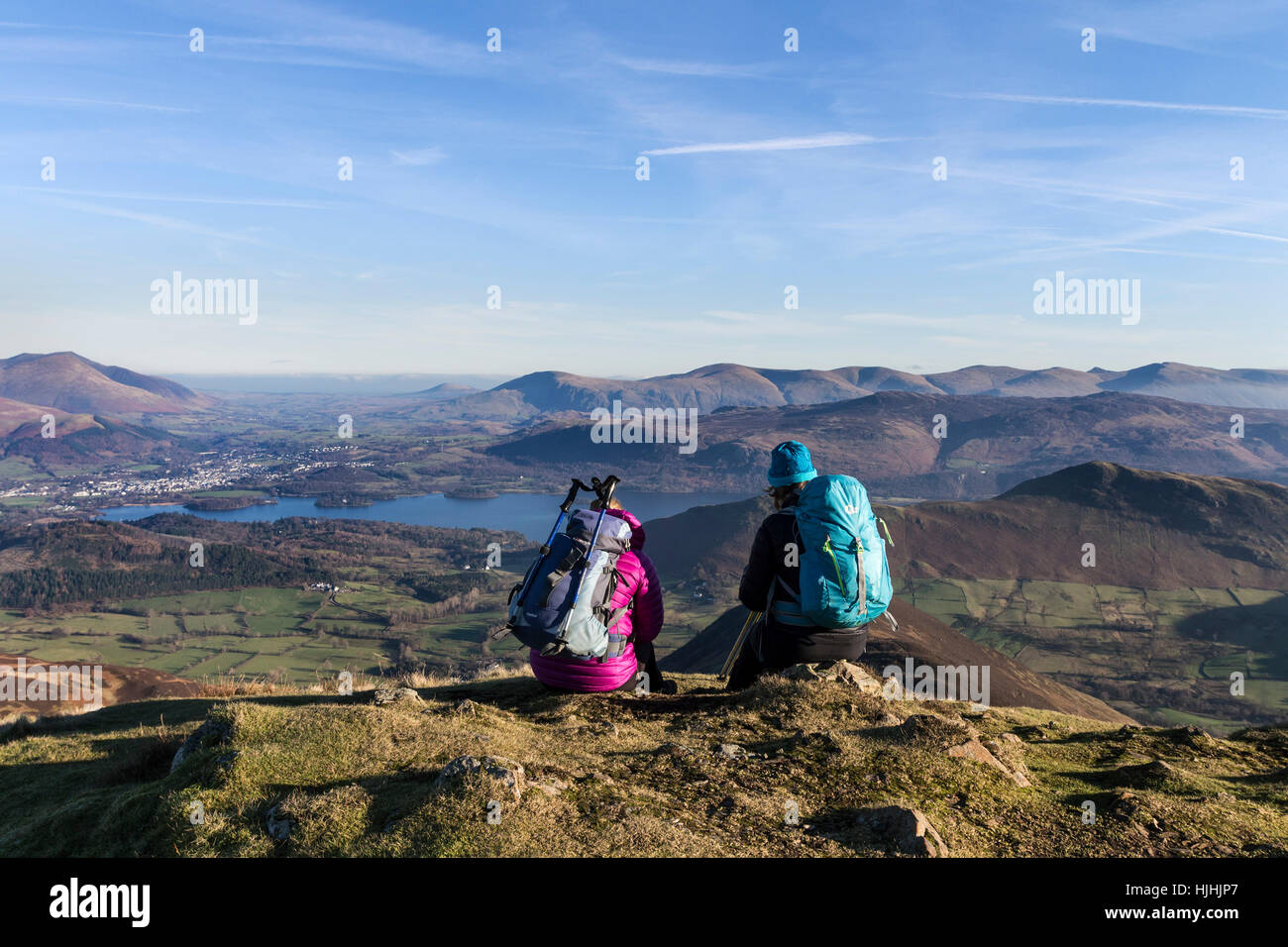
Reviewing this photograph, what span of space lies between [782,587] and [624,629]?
221 centimetres

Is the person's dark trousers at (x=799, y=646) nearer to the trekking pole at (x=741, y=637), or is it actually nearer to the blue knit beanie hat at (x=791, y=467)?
the trekking pole at (x=741, y=637)

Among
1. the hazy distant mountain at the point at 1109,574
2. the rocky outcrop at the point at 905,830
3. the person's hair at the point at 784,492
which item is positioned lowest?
the hazy distant mountain at the point at 1109,574

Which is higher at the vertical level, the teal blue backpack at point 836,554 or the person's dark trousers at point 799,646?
the teal blue backpack at point 836,554

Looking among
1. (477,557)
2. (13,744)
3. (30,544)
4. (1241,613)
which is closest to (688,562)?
(477,557)

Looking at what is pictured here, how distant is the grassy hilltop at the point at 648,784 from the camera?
17.4 feet

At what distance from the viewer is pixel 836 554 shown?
897 centimetres

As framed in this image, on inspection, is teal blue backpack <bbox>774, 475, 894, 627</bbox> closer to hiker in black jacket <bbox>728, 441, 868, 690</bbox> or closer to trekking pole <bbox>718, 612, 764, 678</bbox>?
hiker in black jacket <bbox>728, 441, 868, 690</bbox>

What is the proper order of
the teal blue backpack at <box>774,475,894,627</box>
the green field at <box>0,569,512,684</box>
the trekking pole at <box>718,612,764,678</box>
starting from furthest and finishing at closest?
the green field at <box>0,569,512,684</box> < the trekking pole at <box>718,612,764,678</box> < the teal blue backpack at <box>774,475,894,627</box>

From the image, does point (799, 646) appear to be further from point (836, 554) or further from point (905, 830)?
point (905, 830)

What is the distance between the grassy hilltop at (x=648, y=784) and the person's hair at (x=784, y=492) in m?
2.45

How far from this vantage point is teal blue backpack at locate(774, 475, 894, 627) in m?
8.98

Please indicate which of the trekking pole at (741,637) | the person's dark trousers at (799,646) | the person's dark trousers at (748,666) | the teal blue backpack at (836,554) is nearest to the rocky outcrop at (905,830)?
the teal blue backpack at (836,554)

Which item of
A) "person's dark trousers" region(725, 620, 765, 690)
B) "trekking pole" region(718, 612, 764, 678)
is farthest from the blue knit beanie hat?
"person's dark trousers" region(725, 620, 765, 690)

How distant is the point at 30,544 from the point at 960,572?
20410 centimetres
